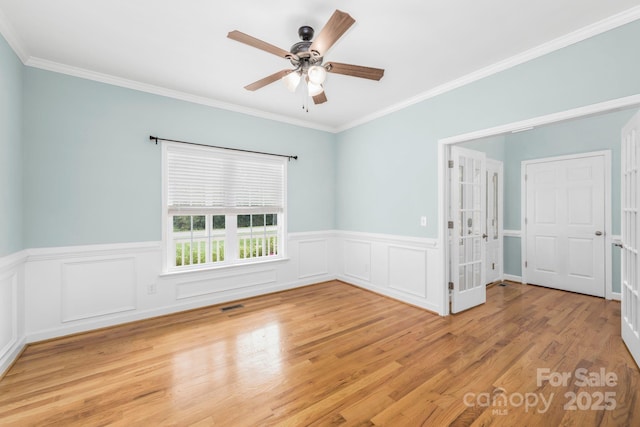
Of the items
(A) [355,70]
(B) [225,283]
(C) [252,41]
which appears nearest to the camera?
(C) [252,41]

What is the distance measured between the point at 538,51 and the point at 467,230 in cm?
203

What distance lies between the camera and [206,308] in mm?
3629

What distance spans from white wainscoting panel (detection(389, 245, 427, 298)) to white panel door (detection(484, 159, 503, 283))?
1.91 metres

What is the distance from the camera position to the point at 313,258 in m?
4.74

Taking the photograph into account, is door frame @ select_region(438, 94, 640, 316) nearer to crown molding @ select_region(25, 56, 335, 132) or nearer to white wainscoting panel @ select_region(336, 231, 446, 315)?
white wainscoting panel @ select_region(336, 231, 446, 315)

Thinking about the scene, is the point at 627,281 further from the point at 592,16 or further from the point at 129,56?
the point at 129,56

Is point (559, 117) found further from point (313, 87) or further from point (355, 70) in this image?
point (313, 87)

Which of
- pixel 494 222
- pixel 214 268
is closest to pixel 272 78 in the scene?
pixel 214 268

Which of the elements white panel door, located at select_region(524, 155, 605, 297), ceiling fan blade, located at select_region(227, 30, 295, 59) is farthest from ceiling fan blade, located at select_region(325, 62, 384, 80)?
white panel door, located at select_region(524, 155, 605, 297)

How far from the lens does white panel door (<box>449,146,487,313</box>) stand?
3.39m

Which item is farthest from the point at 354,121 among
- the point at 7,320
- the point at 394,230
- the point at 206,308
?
the point at 7,320

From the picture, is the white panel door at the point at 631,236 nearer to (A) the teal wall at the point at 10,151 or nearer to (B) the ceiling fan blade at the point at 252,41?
(B) the ceiling fan blade at the point at 252,41

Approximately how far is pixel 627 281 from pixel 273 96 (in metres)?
4.20

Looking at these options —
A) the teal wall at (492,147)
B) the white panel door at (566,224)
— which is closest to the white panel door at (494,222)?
the teal wall at (492,147)
